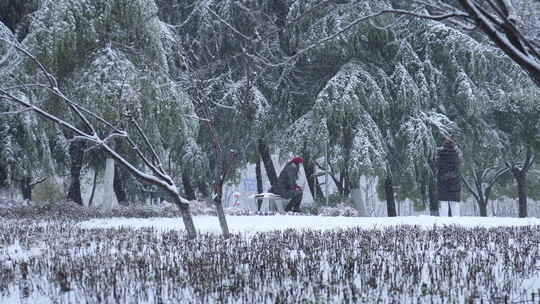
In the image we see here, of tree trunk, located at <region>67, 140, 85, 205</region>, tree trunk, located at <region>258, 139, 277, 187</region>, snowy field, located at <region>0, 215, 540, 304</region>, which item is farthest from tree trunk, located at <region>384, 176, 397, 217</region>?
snowy field, located at <region>0, 215, 540, 304</region>

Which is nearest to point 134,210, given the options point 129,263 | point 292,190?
point 292,190

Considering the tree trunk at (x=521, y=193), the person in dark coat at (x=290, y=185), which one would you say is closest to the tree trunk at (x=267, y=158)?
the person in dark coat at (x=290, y=185)

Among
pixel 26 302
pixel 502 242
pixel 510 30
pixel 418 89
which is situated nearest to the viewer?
pixel 510 30

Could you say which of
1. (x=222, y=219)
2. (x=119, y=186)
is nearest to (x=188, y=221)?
(x=222, y=219)

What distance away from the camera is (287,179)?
57.0 feet

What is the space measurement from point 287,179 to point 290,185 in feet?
1.20

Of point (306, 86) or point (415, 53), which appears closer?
point (415, 53)

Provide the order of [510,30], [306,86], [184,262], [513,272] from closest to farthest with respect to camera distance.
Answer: [510,30] → [513,272] → [184,262] → [306,86]

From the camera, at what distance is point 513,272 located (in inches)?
223

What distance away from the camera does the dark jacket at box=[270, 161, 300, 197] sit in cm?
1711

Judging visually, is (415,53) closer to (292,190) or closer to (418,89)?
(418,89)

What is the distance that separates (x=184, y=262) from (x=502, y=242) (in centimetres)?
458

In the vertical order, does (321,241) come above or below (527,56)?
below

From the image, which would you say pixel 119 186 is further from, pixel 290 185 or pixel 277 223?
pixel 277 223
